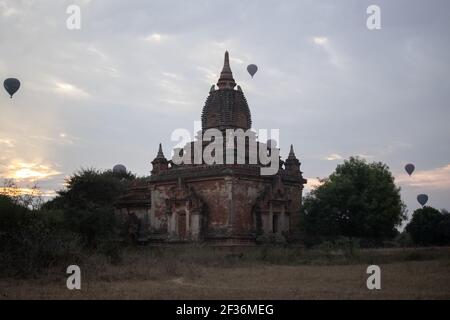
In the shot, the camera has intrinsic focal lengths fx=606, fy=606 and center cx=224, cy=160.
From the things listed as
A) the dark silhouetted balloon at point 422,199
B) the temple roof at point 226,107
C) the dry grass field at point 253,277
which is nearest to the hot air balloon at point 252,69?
the temple roof at point 226,107

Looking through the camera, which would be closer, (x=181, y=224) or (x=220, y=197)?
(x=220, y=197)

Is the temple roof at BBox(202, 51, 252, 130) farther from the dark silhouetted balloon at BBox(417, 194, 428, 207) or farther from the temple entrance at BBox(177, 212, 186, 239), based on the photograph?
the dark silhouetted balloon at BBox(417, 194, 428, 207)

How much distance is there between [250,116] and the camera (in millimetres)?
43750

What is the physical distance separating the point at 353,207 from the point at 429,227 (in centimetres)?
1849

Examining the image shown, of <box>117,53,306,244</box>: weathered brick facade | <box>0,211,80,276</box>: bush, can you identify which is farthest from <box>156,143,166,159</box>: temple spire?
<box>0,211,80,276</box>: bush

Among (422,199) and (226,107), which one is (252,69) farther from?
(422,199)

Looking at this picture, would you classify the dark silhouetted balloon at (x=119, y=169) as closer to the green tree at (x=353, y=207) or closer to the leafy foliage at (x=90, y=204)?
the leafy foliage at (x=90, y=204)

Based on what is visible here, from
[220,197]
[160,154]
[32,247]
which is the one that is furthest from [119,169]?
[32,247]

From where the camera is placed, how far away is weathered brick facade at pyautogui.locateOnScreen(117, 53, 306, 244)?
125 ft

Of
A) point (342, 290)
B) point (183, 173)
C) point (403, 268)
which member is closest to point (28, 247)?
point (342, 290)

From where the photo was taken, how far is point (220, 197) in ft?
126

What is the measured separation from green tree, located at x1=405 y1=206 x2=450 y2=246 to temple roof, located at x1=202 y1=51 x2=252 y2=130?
21411 mm
